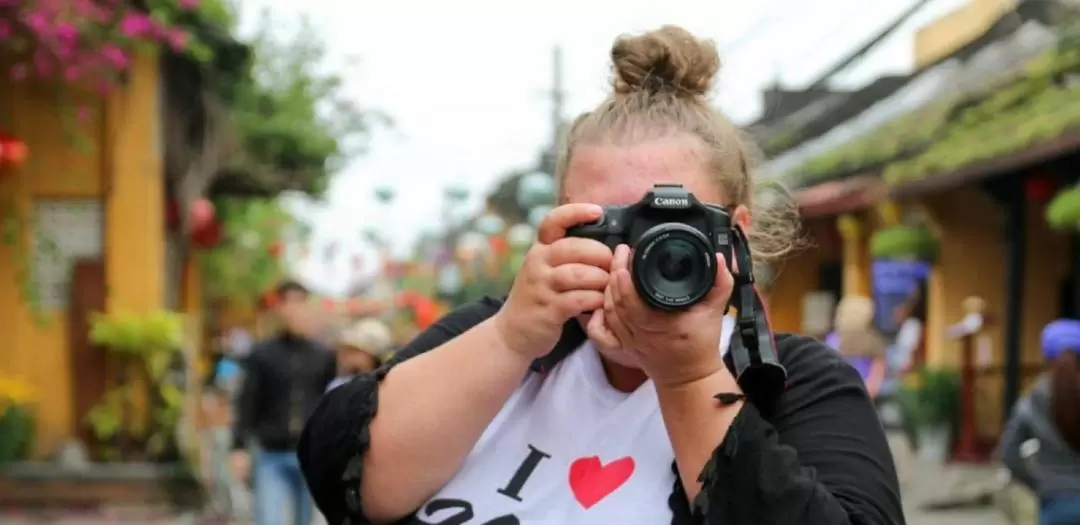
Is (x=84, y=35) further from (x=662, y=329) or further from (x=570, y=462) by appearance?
(x=662, y=329)

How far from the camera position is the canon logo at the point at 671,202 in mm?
1500

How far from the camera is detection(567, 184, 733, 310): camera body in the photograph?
1421 millimetres

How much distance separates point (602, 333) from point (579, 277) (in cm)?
7

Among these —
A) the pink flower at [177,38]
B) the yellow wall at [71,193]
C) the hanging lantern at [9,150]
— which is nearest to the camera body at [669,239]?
the hanging lantern at [9,150]

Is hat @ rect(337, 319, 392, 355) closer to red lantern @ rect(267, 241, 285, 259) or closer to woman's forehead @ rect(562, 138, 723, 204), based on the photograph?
woman's forehead @ rect(562, 138, 723, 204)

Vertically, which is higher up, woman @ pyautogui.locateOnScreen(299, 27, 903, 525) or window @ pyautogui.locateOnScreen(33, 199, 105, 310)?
woman @ pyautogui.locateOnScreen(299, 27, 903, 525)

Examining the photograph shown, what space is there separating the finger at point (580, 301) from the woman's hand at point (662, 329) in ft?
0.04

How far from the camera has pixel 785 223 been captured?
6.27 ft

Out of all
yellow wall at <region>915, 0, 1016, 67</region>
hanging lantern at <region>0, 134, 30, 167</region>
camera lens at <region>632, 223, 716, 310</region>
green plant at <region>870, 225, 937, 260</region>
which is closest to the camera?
camera lens at <region>632, 223, 716, 310</region>

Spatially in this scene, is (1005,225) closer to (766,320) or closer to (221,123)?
(221,123)

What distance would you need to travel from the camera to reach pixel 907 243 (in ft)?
42.5

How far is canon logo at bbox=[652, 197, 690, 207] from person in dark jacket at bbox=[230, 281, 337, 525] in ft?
17.1

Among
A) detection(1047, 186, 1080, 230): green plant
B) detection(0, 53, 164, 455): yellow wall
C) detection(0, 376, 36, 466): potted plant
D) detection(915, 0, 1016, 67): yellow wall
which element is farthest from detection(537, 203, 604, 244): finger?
detection(915, 0, 1016, 67): yellow wall

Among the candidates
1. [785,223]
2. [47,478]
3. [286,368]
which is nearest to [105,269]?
[47,478]
